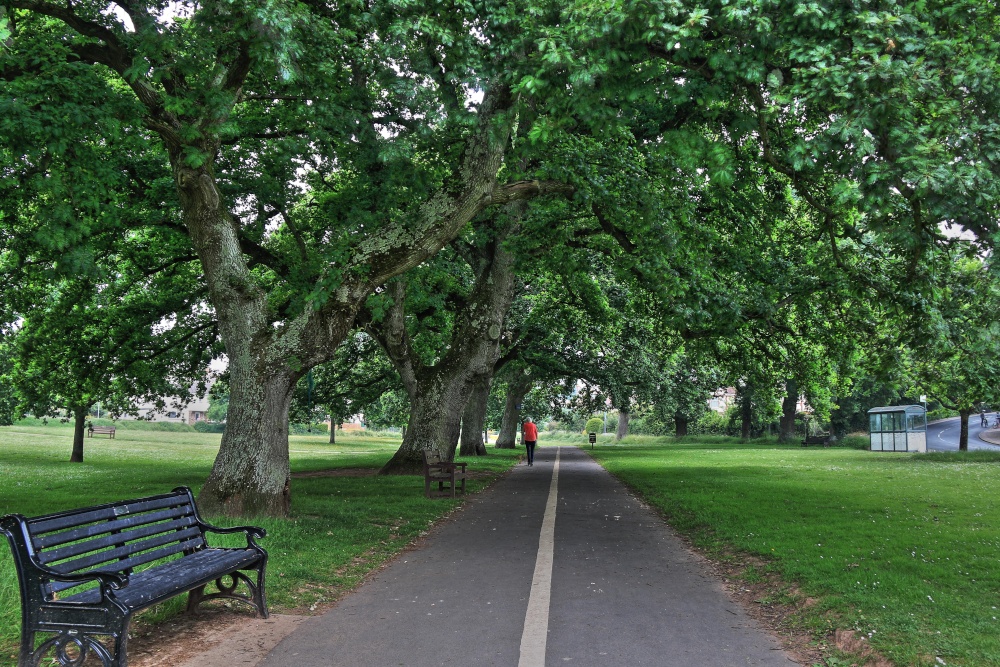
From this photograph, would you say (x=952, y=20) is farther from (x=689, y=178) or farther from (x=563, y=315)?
(x=563, y=315)

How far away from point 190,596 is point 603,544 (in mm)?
5131

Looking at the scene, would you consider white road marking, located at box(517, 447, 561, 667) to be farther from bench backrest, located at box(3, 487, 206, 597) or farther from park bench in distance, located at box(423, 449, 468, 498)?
park bench in distance, located at box(423, 449, 468, 498)

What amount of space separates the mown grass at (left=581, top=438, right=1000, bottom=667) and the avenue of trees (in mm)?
2333

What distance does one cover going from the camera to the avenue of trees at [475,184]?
556cm

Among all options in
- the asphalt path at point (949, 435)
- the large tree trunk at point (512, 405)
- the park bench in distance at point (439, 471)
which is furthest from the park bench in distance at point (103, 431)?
the asphalt path at point (949, 435)

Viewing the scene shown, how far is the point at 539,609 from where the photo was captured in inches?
221

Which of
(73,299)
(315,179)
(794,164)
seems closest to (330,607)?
(794,164)

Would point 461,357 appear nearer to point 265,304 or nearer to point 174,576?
point 265,304

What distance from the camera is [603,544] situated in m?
8.80

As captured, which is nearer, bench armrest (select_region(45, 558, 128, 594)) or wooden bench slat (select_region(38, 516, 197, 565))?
bench armrest (select_region(45, 558, 128, 594))

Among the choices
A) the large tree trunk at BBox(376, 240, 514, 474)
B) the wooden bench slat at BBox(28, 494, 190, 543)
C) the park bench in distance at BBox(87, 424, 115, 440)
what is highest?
the large tree trunk at BBox(376, 240, 514, 474)

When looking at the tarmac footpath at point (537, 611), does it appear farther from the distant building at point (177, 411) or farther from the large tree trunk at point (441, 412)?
the distant building at point (177, 411)

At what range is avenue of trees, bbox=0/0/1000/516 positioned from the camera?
5.56m

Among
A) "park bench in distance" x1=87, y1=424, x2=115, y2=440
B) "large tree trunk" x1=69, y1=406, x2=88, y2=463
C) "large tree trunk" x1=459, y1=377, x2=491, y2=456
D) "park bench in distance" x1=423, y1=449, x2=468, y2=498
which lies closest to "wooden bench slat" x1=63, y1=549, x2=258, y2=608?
"park bench in distance" x1=423, y1=449, x2=468, y2=498
